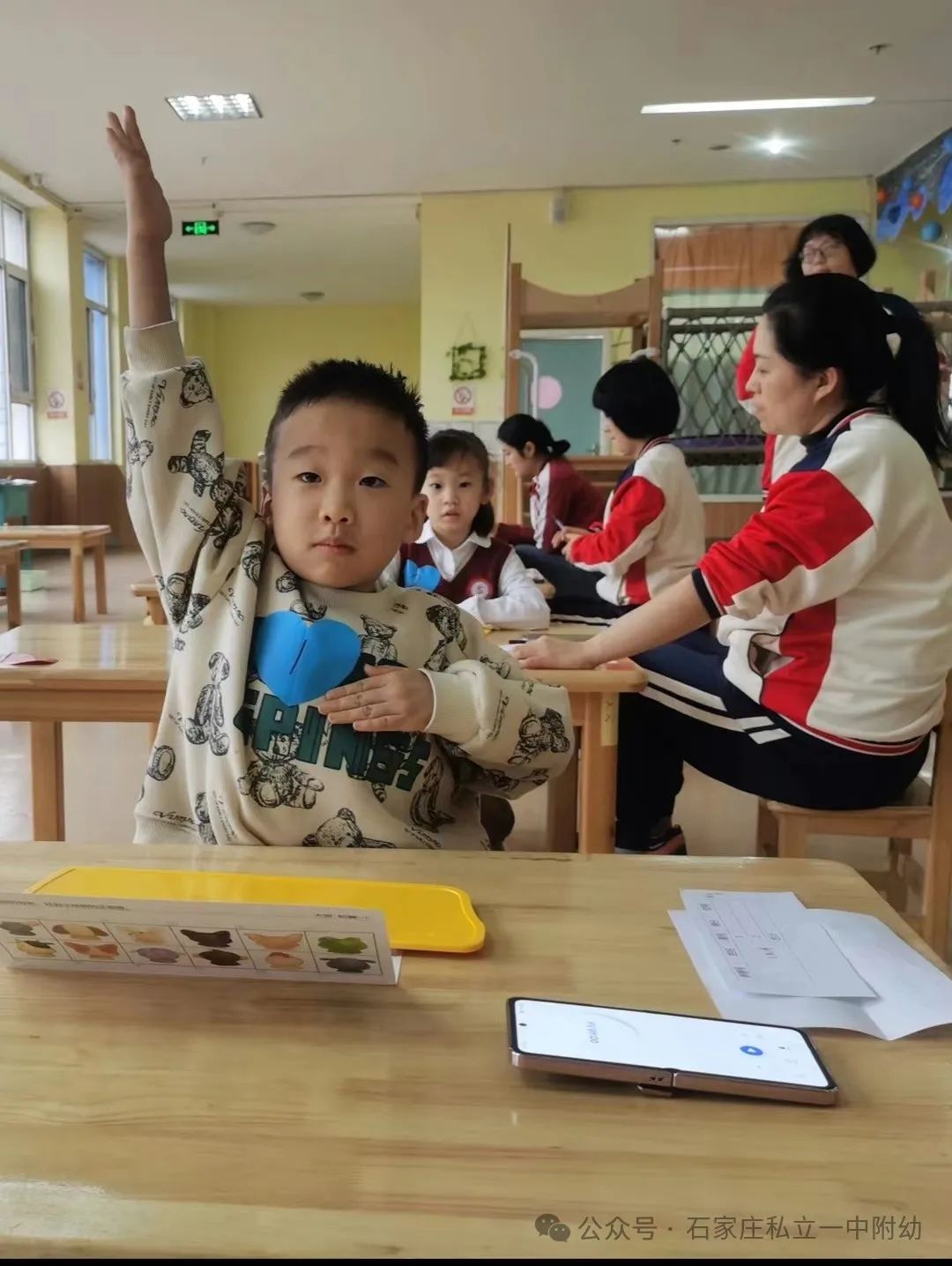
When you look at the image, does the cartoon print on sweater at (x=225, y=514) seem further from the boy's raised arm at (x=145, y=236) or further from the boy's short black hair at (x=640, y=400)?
the boy's short black hair at (x=640, y=400)

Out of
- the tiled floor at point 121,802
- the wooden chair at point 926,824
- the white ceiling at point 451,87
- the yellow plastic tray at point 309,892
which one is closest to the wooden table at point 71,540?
the tiled floor at point 121,802

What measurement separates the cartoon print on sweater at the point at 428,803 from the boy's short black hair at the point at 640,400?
182cm

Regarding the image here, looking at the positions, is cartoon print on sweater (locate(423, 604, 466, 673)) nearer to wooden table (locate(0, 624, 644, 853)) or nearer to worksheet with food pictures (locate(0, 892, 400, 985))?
worksheet with food pictures (locate(0, 892, 400, 985))

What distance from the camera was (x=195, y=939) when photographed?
55cm

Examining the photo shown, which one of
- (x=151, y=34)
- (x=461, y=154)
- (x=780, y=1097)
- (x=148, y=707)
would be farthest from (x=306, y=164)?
(x=780, y=1097)

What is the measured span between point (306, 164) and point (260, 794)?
22.9 ft

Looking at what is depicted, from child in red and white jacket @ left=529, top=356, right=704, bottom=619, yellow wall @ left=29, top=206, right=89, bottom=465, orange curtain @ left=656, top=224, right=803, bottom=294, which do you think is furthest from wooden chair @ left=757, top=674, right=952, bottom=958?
yellow wall @ left=29, top=206, right=89, bottom=465

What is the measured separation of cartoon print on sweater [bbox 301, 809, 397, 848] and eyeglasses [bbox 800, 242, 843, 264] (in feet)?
6.58

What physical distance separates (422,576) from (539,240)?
6.18m

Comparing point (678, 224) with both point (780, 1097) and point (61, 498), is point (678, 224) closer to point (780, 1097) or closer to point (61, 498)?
point (61, 498)

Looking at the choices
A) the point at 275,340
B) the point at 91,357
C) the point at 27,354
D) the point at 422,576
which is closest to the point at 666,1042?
the point at 422,576

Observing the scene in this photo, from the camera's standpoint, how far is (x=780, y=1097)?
478 mm

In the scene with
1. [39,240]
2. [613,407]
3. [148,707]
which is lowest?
[148,707]

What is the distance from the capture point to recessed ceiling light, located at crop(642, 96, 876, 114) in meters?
5.70
